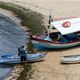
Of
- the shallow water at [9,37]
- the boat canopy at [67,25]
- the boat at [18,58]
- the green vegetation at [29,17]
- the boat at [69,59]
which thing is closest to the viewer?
the boat at [69,59]

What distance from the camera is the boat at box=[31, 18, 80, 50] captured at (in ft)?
135

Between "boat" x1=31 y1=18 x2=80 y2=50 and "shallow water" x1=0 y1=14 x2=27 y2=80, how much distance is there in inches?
135

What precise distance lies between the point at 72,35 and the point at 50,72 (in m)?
9.63

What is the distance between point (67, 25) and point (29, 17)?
1902cm

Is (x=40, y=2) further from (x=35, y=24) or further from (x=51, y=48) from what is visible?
(x=51, y=48)

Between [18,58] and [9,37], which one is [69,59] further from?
[9,37]

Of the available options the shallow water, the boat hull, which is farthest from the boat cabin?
the shallow water

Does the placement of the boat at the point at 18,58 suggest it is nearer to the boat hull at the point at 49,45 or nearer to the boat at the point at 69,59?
the boat at the point at 69,59

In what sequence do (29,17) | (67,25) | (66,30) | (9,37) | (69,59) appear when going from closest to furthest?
(69,59) < (66,30) < (67,25) < (9,37) < (29,17)

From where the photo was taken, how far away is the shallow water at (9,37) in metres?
41.3

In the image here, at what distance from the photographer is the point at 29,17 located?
60656 millimetres

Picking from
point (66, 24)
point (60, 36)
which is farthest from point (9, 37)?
point (66, 24)

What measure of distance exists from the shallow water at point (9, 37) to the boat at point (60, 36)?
11.3ft

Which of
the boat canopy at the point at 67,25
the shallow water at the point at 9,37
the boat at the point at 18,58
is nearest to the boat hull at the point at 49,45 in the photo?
the boat canopy at the point at 67,25
